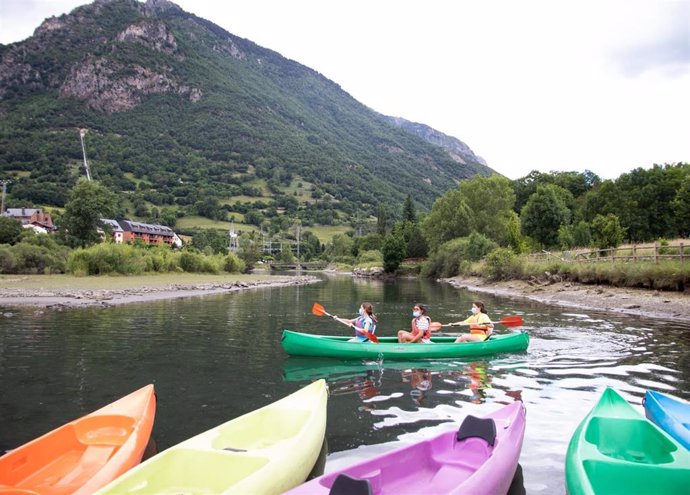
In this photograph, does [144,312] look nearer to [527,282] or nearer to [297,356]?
[297,356]

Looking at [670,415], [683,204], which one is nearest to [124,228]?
[683,204]

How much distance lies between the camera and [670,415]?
6.96 metres

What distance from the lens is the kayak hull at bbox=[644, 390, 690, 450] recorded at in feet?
21.4

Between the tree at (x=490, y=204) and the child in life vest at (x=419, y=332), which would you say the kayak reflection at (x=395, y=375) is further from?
the tree at (x=490, y=204)

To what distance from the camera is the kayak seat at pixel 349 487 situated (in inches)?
166

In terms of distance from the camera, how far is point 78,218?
5694 centimetres

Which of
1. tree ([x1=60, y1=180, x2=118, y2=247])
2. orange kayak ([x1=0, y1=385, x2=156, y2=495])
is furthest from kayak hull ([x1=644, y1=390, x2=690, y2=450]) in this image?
tree ([x1=60, y1=180, x2=118, y2=247])

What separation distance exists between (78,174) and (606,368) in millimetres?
156989

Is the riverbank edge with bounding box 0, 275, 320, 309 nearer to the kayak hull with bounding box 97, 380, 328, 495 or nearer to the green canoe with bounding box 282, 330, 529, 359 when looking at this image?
the green canoe with bounding box 282, 330, 529, 359

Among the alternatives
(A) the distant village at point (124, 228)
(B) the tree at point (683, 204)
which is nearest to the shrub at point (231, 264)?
(A) the distant village at point (124, 228)

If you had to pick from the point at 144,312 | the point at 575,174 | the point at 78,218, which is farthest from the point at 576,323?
the point at 575,174

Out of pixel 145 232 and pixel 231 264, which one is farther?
pixel 145 232

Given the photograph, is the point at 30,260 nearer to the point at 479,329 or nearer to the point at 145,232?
the point at 479,329

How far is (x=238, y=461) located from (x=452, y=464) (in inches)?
97.8
